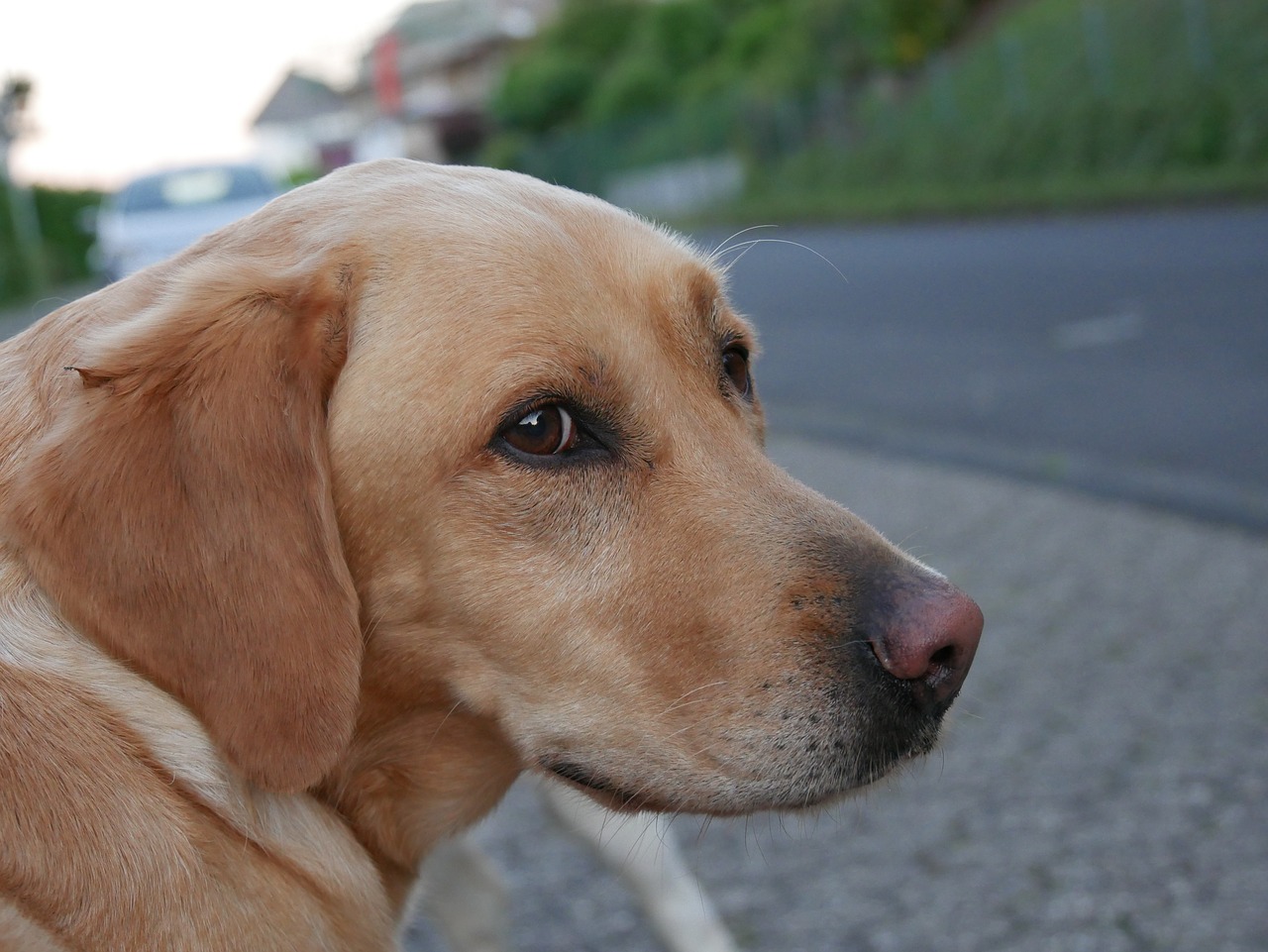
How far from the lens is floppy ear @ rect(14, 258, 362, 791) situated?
2.04m

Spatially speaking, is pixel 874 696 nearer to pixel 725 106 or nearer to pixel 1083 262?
pixel 1083 262

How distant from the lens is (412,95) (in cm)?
8525

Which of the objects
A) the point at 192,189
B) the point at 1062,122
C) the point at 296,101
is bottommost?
the point at 296,101

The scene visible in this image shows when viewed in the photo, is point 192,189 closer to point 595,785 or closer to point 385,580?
point 385,580

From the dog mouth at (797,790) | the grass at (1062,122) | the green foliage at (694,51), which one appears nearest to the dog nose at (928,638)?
the dog mouth at (797,790)

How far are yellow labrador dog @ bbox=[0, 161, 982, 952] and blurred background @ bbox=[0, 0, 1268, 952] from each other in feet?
2.15

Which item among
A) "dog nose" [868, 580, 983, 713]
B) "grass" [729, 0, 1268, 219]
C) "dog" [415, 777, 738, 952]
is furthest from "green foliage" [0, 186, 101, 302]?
"dog nose" [868, 580, 983, 713]

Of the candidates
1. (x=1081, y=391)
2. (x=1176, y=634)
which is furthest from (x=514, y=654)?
(x=1081, y=391)

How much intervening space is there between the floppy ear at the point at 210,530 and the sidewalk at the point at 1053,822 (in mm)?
962

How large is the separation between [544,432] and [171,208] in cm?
1319

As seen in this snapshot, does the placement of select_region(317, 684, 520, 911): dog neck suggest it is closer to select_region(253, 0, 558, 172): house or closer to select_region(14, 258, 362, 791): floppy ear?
select_region(14, 258, 362, 791): floppy ear

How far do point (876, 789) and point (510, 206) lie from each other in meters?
1.31

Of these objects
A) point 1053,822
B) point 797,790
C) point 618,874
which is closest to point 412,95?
point 1053,822

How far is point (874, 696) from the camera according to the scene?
2.21 metres
